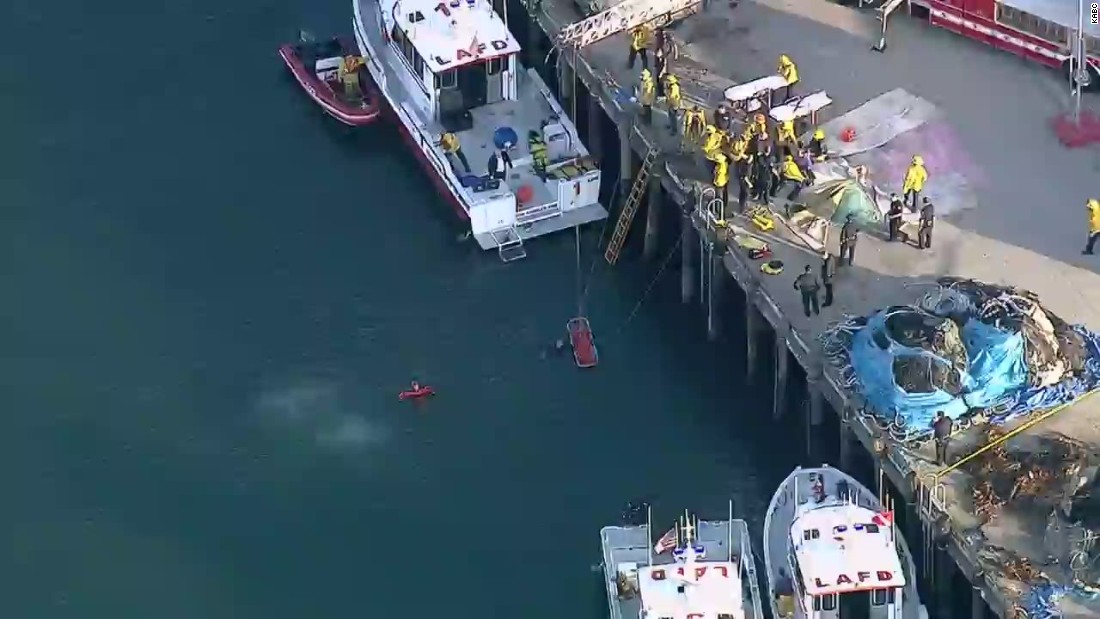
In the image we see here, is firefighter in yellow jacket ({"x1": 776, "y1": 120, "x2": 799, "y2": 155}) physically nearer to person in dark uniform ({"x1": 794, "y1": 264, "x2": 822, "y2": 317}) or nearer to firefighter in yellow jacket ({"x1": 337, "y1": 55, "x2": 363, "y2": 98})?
person in dark uniform ({"x1": 794, "y1": 264, "x2": 822, "y2": 317})

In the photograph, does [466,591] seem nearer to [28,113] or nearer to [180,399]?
A: [180,399]

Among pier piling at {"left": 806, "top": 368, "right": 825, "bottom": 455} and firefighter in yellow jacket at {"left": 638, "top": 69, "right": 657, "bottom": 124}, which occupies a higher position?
firefighter in yellow jacket at {"left": 638, "top": 69, "right": 657, "bottom": 124}

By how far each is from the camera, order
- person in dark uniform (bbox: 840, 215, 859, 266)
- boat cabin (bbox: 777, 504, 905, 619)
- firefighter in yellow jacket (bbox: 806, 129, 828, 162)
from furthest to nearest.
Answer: firefighter in yellow jacket (bbox: 806, 129, 828, 162), person in dark uniform (bbox: 840, 215, 859, 266), boat cabin (bbox: 777, 504, 905, 619)

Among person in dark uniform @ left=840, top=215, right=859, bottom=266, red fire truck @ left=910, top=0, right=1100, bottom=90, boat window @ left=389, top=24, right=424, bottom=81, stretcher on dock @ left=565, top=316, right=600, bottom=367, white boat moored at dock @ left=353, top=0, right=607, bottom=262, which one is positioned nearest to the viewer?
person in dark uniform @ left=840, top=215, right=859, bottom=266

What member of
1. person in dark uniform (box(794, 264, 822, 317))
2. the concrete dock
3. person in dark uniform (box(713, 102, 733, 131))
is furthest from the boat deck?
person in dark uniform (box(713, 102, 733, 131))

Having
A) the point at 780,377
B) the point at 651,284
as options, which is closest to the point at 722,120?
the point at 651,284

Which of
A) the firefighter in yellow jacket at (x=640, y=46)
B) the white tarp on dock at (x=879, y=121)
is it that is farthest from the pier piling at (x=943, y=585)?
the firefighter in yellow jacket at (x=640, y=46)

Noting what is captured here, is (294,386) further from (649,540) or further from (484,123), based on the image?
(649,540)
